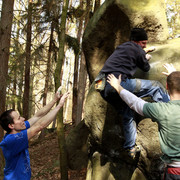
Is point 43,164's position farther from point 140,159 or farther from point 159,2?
point 159,2

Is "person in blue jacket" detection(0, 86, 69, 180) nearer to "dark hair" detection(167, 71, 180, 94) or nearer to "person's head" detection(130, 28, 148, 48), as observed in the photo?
"dark hair" detection(167, 71, 180, 94)

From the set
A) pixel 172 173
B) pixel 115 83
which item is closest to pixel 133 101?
pixel 115 83

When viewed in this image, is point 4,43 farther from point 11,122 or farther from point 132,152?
point 132,152

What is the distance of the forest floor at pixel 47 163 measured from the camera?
8.30 metres

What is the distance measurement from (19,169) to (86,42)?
4763mm

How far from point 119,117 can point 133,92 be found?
5.55ft

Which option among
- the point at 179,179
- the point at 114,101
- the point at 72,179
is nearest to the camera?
the point at 179,179

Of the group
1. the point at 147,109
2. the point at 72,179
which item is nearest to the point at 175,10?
the point at 72,179

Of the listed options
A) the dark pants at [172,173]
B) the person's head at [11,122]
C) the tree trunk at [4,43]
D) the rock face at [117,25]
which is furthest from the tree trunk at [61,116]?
the dark pants at [172,173]

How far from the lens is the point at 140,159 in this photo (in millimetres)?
4242

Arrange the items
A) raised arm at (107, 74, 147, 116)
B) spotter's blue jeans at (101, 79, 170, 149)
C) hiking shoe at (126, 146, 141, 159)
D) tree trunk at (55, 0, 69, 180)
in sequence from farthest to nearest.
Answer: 1. tree trunk at (55, 0, 69, 180)
2. hiking shoe at (126, 146, 141, 159)
3. spotter's blue jeans at (101, 79, 170, 149)
4. raised arm at (107, 74, 147, 116)

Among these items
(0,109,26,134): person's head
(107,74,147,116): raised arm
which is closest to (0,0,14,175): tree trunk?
(0,109,26,134): person's head

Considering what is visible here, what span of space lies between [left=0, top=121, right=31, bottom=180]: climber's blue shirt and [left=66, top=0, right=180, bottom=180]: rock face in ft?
7.52

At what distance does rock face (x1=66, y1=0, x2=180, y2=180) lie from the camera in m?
4.19
